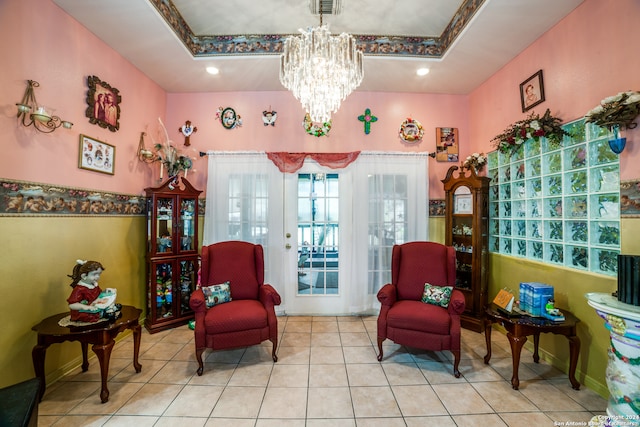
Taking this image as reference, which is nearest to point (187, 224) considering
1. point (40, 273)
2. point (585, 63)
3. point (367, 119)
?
point (40, 273)

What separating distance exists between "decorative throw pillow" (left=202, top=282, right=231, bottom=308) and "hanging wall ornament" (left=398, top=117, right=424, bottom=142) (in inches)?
118

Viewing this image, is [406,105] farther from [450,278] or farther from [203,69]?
[203,69]

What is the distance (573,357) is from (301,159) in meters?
3.29

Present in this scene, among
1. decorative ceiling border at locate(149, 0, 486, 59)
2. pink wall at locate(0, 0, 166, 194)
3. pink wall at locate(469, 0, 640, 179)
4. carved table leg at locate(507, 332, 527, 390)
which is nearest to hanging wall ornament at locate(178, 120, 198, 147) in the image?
pink wall at locate(0, 0, 166, 194)

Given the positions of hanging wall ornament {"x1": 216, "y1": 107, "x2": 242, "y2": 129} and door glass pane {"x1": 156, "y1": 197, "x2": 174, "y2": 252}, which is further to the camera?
hanging wall ornament {"x1": 216, "y1": 107, "x2": 242, "y2": 129}

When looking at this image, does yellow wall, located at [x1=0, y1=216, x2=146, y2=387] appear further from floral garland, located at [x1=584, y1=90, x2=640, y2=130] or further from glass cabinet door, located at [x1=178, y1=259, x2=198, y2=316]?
floral garland, located at [x1=584, y1=90, x2=640, y2=130]

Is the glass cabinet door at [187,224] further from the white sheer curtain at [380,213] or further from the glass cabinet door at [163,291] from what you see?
the white sheer curtain at [380,213]

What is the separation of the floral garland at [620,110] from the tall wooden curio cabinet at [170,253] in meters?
Result: 3.92

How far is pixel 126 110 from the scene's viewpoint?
306cm

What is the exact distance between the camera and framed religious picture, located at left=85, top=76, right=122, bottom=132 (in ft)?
8.38

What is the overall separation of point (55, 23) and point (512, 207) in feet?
15.6

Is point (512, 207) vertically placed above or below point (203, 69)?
below

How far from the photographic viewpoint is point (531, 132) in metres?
2.54

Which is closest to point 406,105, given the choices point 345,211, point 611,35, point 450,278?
point 345,211
